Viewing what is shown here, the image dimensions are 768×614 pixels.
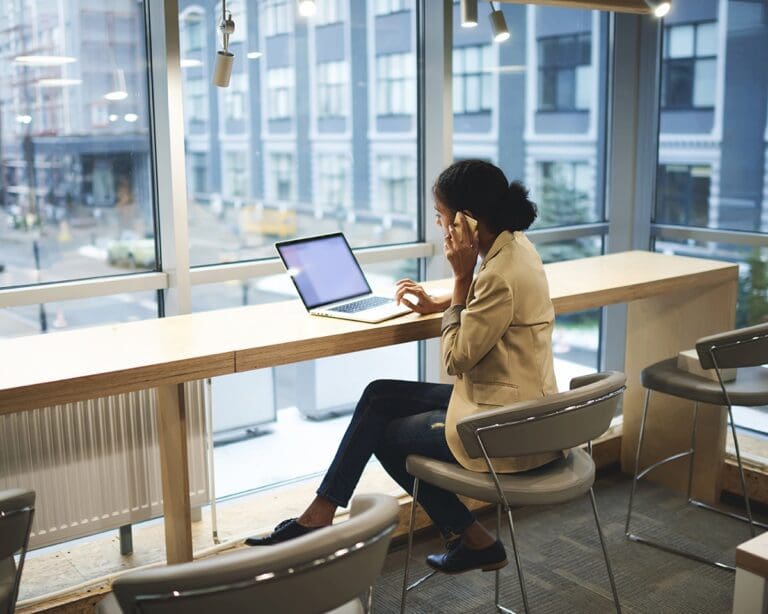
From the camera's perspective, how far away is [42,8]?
123 inches

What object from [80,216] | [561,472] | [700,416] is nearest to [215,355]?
[561,472]

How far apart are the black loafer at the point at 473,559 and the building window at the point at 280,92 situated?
188 cm

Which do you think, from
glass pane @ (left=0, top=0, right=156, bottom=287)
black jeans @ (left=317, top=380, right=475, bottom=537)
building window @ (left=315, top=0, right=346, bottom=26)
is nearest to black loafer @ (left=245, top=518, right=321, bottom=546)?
black jeans @ (left=317, top=380, right=475, bottom=537)

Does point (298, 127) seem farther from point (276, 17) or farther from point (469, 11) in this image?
point (469, 11)

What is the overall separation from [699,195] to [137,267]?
8.58 feet

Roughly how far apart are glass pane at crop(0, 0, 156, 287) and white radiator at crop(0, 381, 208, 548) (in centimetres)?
57

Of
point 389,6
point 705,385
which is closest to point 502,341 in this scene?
point 705,385

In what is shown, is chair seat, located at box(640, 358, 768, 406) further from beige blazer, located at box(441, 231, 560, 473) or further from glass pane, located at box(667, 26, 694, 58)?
glass pane, located at box(667, 26, 694, 58)

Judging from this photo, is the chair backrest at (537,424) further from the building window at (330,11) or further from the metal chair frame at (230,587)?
the building window at (330,11)

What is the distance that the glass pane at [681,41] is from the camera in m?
4.39

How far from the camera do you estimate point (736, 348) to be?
117 inches

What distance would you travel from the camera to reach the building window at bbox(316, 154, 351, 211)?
395cm

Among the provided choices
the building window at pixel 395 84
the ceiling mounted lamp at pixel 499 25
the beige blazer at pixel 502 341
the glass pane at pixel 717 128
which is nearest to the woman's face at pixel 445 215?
the beige blazer at pixel 502 341

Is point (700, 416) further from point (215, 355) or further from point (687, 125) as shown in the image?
point (215, 355)
